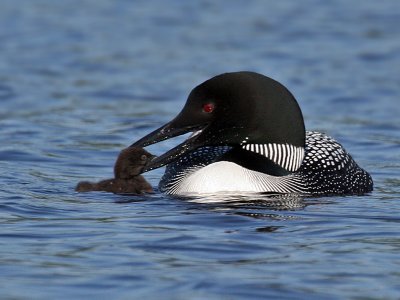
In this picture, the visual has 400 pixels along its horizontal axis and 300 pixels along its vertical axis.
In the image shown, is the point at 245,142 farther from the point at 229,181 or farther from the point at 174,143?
the point at 174,143

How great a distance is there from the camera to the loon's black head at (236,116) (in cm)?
824

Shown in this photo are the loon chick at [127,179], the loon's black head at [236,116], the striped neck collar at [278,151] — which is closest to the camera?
the loon's black head at [236,116]

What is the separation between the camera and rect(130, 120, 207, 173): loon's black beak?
833 centimetres

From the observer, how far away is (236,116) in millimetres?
8344

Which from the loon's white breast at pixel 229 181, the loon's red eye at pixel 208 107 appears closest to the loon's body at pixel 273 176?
the loon's white breast at pixel 229 181

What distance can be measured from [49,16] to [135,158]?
10648 mm

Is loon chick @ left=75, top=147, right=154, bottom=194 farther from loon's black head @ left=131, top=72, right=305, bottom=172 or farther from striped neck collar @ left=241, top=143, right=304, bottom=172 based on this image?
striped neck collar @ left=241, top=143, right=304, bottom=172

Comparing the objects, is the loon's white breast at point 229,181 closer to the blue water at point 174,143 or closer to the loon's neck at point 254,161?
the loon's neck at point 254,161

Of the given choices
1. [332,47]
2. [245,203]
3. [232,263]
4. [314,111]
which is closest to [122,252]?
[232,263]

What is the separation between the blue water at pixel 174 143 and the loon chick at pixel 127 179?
111 mm

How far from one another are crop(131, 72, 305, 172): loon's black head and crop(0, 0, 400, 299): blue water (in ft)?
1.48

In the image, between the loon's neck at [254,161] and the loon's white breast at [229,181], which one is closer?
the loon's white breast at [229,181]

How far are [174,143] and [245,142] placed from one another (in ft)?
10.2

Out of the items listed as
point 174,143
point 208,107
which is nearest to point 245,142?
point 208,107
